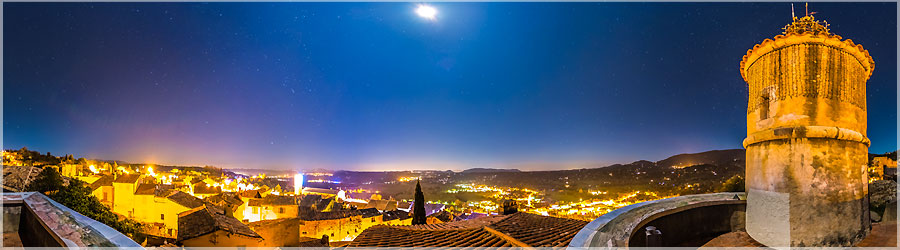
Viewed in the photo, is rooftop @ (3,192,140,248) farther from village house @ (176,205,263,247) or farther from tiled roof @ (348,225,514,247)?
village house @ (176,205,263,247)

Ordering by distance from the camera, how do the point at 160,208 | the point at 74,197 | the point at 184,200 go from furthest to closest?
the point at 160,208 < the point at 184,200 < the point at 74,197

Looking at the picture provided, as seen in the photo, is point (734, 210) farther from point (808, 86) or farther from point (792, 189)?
point (808, 86)

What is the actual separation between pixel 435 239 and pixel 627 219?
11.4 feet

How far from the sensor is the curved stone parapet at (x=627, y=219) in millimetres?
3725

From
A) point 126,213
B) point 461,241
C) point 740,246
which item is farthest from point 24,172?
point 740,246

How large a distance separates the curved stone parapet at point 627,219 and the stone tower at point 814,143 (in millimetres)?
910

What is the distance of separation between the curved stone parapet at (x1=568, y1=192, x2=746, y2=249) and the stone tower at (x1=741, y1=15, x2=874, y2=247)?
0.91 metres

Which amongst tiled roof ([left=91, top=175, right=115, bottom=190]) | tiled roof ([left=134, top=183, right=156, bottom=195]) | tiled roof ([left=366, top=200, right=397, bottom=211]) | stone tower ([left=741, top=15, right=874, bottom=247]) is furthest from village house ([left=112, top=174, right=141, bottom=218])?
stone tower ([left=741, top=15, right=874, bottom=247])

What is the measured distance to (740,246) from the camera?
5.31 metres

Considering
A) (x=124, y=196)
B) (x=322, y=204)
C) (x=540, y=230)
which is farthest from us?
(x=322, y=204)

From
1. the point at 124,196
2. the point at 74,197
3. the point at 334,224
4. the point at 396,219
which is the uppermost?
the point at 74,197

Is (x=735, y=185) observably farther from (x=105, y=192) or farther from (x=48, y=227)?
(x=105, y=192)

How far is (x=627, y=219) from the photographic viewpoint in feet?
15.0

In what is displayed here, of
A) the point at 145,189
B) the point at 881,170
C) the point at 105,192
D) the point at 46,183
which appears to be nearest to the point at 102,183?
the point at 105,192
